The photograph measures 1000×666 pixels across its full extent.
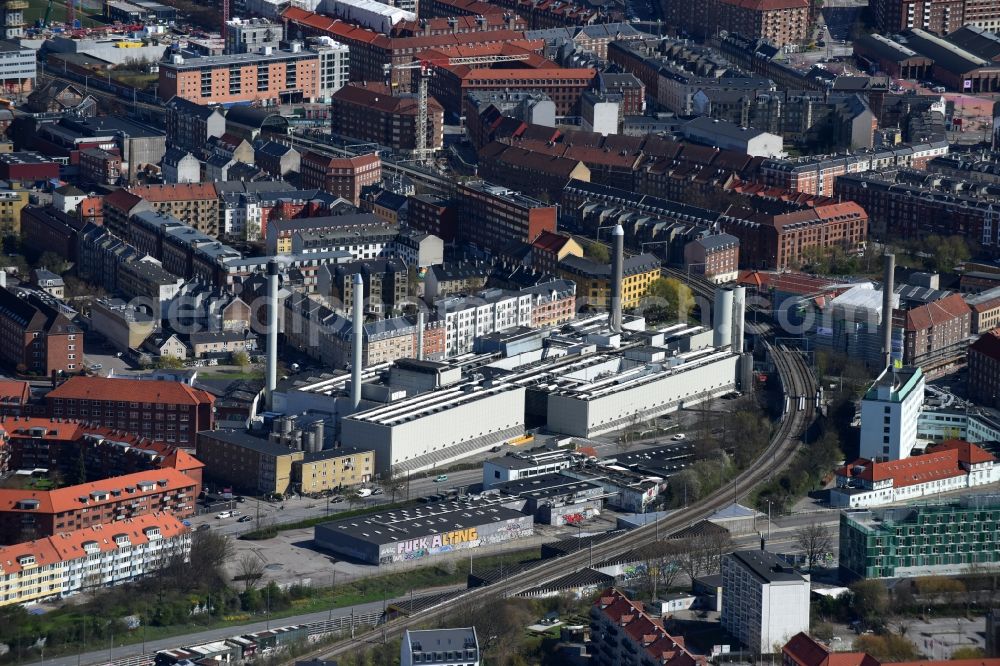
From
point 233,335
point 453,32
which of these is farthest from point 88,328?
point 453,32

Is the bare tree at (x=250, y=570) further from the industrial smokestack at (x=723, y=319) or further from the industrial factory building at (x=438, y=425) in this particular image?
the industrial smokestack at (x=723, y=319)

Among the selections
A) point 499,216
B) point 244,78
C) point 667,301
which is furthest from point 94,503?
point 244,78

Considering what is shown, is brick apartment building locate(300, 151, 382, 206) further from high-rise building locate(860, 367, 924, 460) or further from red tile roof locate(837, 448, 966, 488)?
red tile roof locate(837, 448, 966, 488)

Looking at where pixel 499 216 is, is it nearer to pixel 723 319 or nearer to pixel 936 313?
pixel 723 319

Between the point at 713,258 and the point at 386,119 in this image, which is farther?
the point at 386,119

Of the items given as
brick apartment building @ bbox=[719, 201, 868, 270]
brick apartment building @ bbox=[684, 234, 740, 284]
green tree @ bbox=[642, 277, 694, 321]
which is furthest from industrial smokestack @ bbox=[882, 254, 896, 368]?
brick apartment building @ bbox=[719, 201, 868, 270]

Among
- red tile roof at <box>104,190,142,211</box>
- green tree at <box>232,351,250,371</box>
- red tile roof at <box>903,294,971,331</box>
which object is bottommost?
green tree at <box>232,351,250,371</box>

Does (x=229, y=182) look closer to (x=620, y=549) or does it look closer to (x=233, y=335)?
(x=233, y=335)

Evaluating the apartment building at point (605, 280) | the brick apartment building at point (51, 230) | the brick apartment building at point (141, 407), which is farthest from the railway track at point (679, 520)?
the brick apartment building at point (51, 230)
